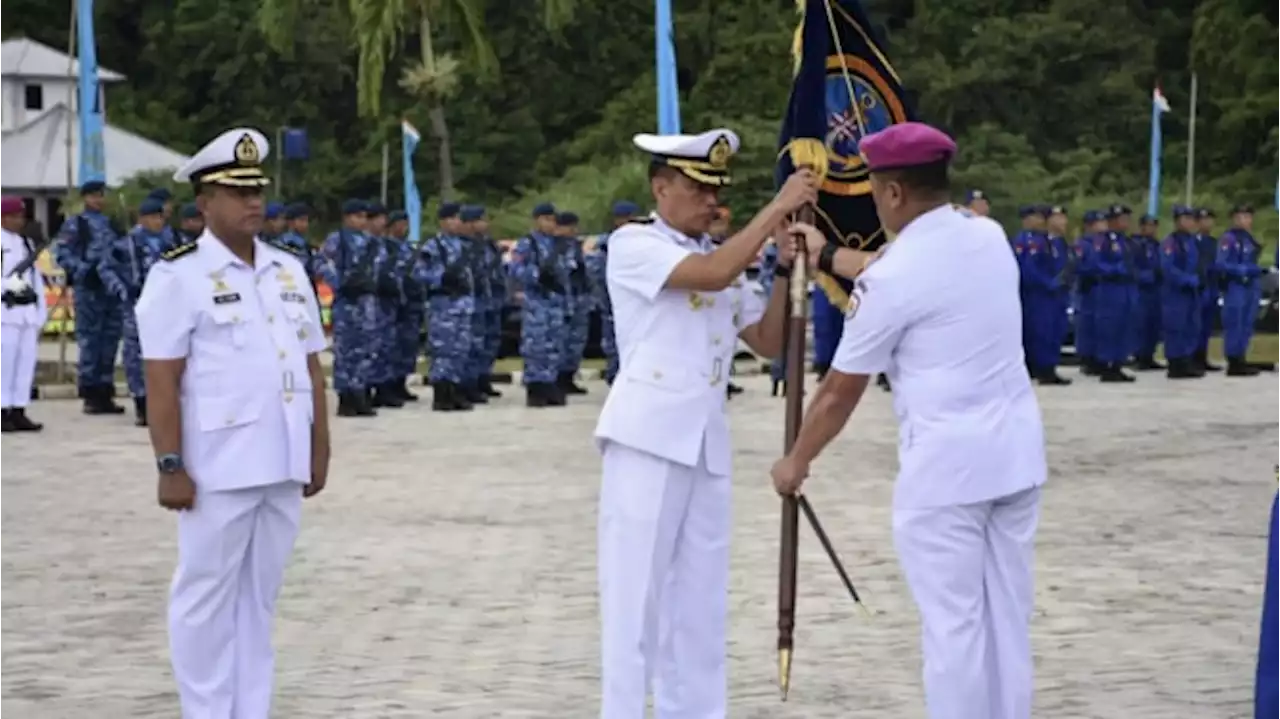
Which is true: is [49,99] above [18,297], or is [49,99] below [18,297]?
above

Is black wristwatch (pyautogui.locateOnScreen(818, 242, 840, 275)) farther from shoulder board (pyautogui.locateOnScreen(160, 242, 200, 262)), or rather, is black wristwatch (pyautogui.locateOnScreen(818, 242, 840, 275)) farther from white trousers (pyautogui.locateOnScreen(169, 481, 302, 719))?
shoulder board (pyautogui.locateOnScreen(160, 242, 200, 262))

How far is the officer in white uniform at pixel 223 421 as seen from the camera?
6.66m

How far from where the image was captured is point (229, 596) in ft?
22.3

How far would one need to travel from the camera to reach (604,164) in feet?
148

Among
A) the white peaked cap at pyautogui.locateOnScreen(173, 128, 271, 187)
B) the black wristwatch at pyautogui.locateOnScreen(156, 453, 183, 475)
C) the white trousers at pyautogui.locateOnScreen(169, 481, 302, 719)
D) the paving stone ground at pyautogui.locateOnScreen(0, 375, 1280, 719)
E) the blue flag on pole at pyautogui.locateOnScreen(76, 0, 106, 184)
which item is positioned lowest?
the paving stone ground at pyautogui.locateOnScreen(0, 375, 1280, 719)

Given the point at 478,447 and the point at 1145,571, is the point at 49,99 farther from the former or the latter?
the point at 1145,571

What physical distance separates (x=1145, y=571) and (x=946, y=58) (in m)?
37.8

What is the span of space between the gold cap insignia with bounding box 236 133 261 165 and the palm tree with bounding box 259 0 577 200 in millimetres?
30018

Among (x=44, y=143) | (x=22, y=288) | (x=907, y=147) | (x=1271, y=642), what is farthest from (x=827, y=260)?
(x=44, y=143)

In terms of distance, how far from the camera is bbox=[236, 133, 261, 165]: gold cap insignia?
6.71 m

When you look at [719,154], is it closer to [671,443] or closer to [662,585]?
[671,443]

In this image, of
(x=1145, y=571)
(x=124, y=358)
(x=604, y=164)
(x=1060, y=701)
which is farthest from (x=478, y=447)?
(x=604, y=164)

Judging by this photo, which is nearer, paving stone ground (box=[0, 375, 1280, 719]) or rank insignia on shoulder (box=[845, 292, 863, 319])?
rank insignia on shoulder (box=[845, 292, 863, 319])

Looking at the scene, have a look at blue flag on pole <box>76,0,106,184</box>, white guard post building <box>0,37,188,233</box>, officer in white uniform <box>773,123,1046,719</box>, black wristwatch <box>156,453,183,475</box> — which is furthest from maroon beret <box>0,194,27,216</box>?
white guard post building <box>0,37,188,233</box>
